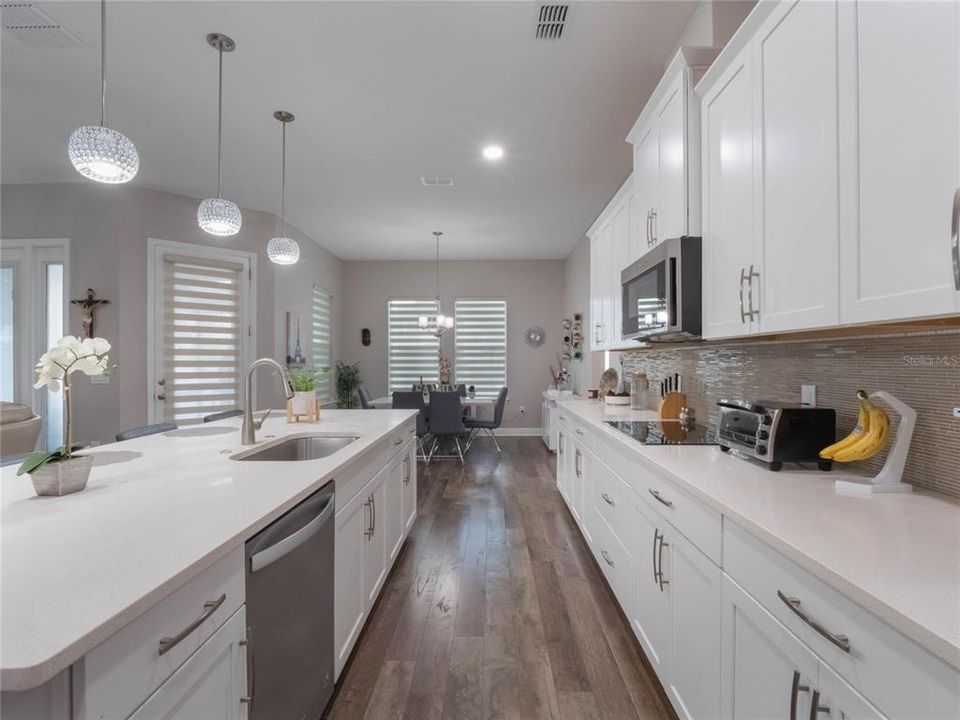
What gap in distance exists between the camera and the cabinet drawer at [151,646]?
2.14 ft

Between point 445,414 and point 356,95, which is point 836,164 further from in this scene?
point 445,414

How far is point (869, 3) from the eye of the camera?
1.00 meters

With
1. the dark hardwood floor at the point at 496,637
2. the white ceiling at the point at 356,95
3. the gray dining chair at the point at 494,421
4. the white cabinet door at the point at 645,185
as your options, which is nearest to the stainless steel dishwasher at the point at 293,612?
the dark hardwood floor at the point at 496,637

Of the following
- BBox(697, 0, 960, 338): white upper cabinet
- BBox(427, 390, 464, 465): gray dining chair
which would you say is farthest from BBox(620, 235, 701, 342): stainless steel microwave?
BBox(427, 390, 464, 465): gray dining chair

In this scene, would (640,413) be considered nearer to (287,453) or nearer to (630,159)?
(630,159)

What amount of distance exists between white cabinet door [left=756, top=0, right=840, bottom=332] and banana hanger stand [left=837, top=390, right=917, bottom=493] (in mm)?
307

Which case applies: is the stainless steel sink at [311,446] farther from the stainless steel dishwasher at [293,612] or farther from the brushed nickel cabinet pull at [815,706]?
the brushed nickel cabinet pull at [815,706]

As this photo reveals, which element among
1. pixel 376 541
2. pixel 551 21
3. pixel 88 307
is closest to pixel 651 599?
pixel 376 541

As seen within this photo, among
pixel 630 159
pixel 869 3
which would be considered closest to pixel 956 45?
pixel 869 3

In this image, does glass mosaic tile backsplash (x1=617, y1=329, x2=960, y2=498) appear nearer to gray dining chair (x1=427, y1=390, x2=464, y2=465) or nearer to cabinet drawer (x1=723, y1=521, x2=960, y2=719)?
cabinet drawer (x1=723, y1=521, x2=960, y2=719)

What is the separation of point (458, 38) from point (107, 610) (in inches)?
100

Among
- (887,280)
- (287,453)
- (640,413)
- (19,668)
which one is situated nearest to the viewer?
(19,668)

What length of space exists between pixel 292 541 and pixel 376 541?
1009 millimetres

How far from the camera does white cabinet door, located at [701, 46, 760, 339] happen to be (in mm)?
1481
